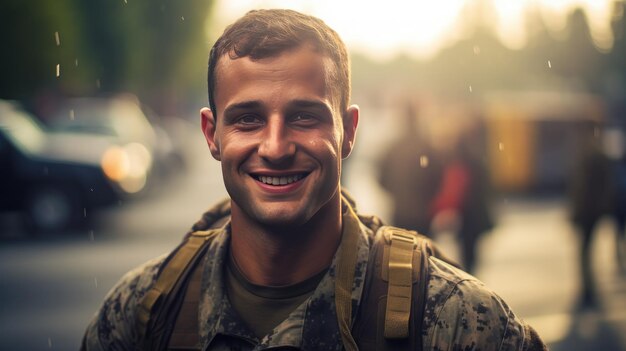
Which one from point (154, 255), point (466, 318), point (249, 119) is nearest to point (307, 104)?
point (249, 119)

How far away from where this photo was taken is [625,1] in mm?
50469

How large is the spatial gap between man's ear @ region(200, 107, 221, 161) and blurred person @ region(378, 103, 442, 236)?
437 cm

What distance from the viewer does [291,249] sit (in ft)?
7.36

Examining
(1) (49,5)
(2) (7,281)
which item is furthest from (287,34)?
(1) (49,5)

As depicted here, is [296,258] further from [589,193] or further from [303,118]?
[589,193]

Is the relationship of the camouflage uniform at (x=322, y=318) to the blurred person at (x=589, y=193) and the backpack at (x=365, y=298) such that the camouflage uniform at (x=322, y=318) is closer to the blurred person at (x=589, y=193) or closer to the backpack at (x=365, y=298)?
the backpack at (x=365, y=298)

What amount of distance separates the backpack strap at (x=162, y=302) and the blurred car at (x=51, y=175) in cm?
1002

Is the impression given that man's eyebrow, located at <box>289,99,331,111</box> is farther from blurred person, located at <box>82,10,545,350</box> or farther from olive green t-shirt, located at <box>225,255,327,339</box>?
olive green t-shirt, located at <box>225,255,327,339</box>

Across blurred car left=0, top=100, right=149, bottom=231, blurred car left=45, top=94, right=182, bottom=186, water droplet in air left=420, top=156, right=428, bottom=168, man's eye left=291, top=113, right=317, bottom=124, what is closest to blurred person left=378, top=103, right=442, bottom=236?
water droplet in air left=420, top=156, right=428, bottom=168

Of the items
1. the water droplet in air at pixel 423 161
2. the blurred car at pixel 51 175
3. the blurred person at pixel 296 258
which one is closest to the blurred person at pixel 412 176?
the water droplet in air at pixel 423 161

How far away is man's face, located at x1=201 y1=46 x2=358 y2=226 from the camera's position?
212cm

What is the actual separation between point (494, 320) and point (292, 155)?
0.69 m

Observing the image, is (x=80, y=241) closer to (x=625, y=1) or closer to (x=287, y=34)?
(x=287, y=34)

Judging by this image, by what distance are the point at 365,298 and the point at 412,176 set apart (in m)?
4.49
